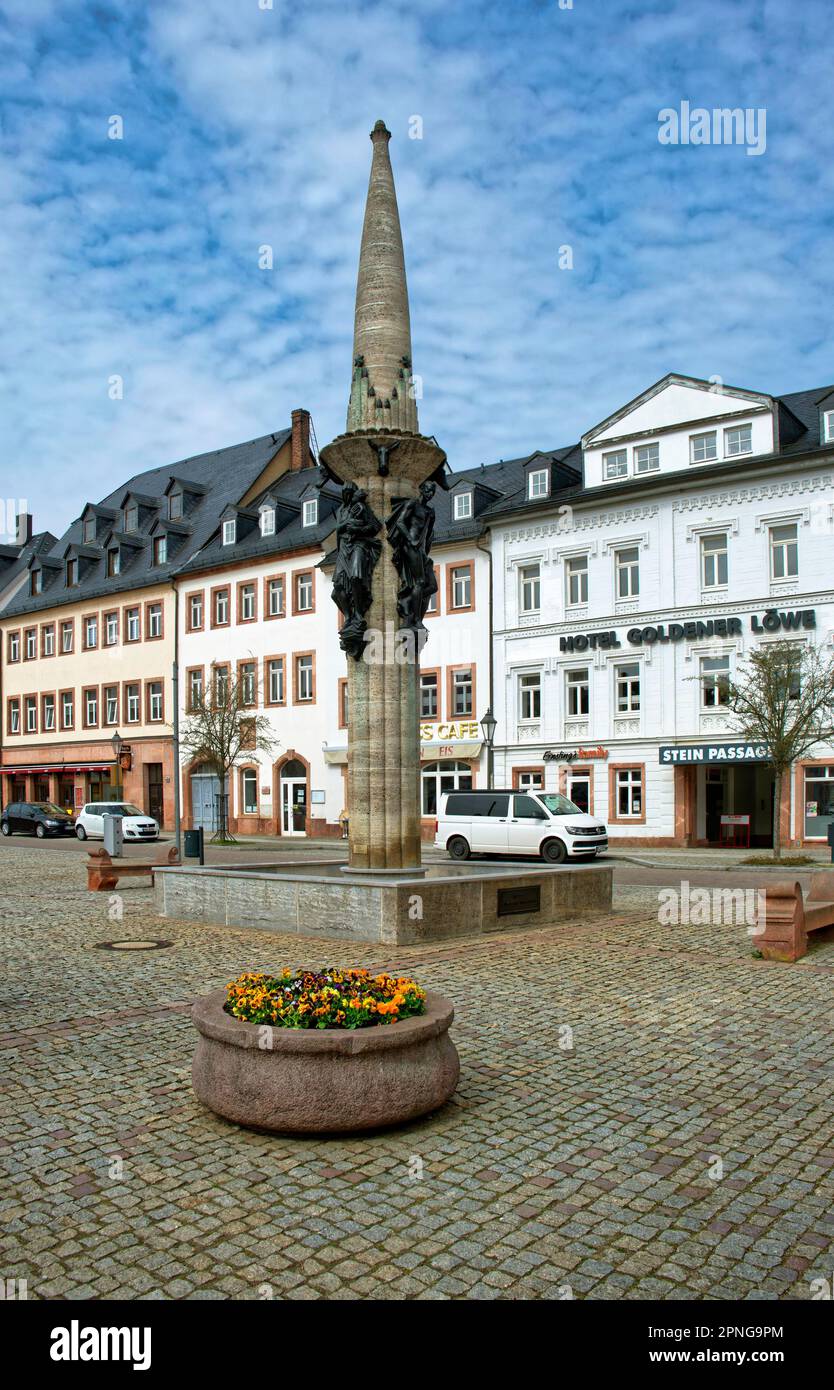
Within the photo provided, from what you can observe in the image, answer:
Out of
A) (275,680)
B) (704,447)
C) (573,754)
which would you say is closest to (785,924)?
(573,754)

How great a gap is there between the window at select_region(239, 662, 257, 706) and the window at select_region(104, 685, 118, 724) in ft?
31.4

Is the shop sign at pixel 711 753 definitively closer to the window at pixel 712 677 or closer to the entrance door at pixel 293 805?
the window at pixel 712 677

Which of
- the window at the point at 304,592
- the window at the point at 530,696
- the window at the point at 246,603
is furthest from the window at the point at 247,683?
the window at the point at 530,696

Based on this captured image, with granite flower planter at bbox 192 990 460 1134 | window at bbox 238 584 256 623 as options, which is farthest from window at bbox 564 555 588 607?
granite flower planter at bbox 192 990 460 1134

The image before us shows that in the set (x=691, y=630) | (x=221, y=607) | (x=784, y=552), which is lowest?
(x=691, y=630)

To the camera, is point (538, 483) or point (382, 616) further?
point (538, 483)

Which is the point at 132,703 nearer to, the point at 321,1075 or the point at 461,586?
the point at 461,586

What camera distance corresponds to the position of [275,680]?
4669 cm

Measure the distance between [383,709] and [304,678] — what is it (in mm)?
32113

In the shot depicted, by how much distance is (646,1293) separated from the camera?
3955mm

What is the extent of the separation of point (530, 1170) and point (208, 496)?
172 ft

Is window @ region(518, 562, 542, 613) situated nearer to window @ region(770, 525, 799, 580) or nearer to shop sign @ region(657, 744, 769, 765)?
shop sign @ region(657, 744, 769, 765)

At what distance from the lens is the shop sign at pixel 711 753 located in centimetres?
3219
